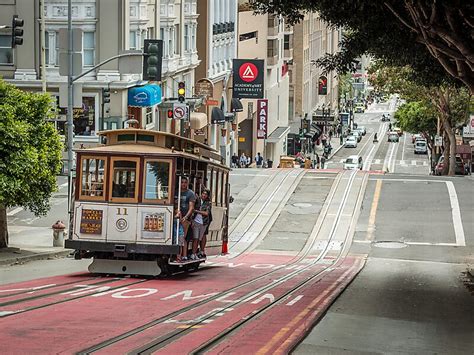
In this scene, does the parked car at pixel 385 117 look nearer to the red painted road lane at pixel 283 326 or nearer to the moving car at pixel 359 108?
the moving car at pixel 359 108

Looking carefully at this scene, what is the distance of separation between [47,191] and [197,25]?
43.3 m

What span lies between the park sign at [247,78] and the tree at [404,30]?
45538mm

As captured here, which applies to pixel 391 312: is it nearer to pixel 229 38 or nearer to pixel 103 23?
pixel 103 23

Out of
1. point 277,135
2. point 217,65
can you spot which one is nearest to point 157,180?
point 217,65

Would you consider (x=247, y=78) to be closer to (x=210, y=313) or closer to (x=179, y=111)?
(x=179, y=111)

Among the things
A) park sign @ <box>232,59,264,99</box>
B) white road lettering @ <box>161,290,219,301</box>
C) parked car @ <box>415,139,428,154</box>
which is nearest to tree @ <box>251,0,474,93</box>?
white road lettering @ <box>161,290,219,301</box>

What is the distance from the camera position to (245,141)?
90750 mm

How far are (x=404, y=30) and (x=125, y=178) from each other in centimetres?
688

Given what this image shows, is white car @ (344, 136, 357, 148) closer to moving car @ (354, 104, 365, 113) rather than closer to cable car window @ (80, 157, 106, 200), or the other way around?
moving car @ (354, 104, 365, 113)

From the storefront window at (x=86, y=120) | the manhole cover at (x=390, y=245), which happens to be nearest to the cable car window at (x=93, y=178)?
the manhole cover at (x=390, y=245)

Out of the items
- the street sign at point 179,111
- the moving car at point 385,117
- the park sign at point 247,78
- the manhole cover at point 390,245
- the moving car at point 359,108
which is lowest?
the manhole cover at point 390,245

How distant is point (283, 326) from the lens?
1454cm

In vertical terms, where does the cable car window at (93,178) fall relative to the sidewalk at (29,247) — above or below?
above

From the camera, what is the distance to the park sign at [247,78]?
7269 centimetres
